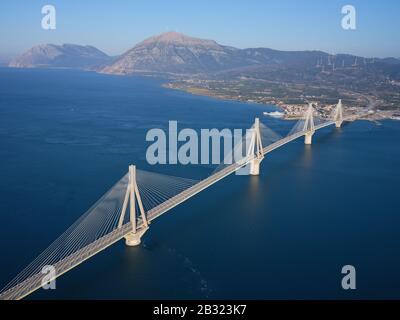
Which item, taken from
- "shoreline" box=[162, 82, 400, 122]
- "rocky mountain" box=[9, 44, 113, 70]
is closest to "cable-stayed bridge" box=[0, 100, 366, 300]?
"shoreline" box=[162, 82, 400, 122]

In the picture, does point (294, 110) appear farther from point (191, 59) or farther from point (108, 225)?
point (191, 59)

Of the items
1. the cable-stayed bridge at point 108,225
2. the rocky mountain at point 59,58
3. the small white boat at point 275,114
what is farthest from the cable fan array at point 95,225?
the rocky mountain at point 59,58

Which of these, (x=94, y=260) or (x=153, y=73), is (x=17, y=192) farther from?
(x=153, y=73)

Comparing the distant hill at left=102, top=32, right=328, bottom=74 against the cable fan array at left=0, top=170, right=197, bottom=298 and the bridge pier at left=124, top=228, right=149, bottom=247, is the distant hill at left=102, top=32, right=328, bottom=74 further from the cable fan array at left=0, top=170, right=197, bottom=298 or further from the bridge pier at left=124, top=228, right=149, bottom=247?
the bridge pier at left=124, top=228, right=149, bottom=247

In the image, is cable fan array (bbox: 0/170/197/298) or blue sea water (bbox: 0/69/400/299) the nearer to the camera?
cable fan array (bbox: 0/170/197/298)

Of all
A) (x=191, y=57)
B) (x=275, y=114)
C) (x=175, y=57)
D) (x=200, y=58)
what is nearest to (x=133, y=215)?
(x=275, y=114)

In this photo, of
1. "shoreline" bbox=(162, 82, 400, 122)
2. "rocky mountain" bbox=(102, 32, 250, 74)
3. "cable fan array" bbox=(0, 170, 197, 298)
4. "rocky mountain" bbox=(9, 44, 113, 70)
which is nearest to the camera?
"cable fan array" bbox=(0, 170, 197, 298)
